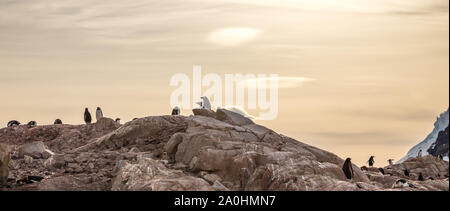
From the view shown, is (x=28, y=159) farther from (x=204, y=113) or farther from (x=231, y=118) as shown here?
(x=231, y=118)

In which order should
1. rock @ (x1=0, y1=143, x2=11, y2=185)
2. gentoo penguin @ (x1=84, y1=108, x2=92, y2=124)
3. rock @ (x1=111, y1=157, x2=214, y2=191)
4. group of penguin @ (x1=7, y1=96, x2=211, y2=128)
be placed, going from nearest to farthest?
rock @ (x1=111, y1=157, x2=214, y2=191), rock @ (x1=0, y1=143, x2=11, y2=185), group of penguin @ (x1=7, y1=96, x2=211, y2=128), gentoo penguin @ (x1=84, y1=108, x2=92, y2=124)

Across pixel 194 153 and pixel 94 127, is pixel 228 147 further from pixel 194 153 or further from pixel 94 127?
pixel 94 127

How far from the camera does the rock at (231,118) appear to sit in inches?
1610

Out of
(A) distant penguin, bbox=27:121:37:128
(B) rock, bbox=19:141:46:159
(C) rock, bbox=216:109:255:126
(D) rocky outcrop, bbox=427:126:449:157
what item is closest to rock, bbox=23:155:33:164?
(B) rock, bbox=19:141:46:159

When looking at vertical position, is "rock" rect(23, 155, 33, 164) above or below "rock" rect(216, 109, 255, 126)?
below

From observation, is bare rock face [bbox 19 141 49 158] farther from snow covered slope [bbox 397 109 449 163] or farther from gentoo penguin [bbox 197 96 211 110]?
snow covered slope [bbox 397 109 449 163]

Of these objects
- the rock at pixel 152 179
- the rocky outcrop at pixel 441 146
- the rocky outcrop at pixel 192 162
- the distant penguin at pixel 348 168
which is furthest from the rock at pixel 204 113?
the rocky outcrop at pixel 441 146

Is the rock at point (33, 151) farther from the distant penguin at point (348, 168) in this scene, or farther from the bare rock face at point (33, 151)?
the distant penguin at point (348, 168)

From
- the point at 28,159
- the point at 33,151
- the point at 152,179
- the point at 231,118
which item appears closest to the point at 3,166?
the point at 28,159

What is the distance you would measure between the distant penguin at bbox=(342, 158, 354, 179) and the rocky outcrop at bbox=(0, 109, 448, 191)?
0.60 meters

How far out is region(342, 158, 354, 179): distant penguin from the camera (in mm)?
36438
